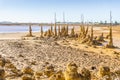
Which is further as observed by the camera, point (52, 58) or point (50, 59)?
point (52, 58)

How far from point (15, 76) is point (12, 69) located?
1.67 metres

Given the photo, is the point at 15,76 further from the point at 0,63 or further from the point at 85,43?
the point at 85,43

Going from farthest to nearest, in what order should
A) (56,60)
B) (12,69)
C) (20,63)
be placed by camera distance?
(56,60)
(20,63)
(12,69)

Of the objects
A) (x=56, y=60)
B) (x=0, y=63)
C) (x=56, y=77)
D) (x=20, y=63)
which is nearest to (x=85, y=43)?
(x=56, y=60)

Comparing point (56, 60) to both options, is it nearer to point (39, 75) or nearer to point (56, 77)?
point (39, 75)

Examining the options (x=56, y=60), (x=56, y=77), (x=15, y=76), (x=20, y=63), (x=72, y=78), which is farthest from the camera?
(x=56, y=60)

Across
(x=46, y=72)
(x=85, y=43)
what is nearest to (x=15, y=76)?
(x=46, y=72)

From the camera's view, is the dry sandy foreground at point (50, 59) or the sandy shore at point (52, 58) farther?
the sandy shore at point (52, 58)

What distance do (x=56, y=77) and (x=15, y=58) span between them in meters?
12.3

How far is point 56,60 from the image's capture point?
1099 inches

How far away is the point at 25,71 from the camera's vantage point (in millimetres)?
17906

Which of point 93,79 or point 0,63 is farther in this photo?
point 0,63

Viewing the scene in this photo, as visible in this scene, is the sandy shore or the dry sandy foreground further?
the sandy shore

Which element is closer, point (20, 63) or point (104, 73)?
point (104, 73)
